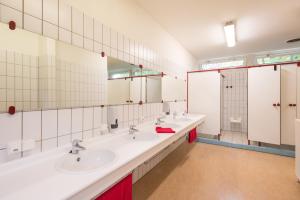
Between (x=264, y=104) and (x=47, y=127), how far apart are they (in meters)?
3.75

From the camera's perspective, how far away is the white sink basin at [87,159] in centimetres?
107

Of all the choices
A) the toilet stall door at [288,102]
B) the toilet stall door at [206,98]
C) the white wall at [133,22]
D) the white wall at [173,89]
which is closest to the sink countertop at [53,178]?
the white wall at [133,22]

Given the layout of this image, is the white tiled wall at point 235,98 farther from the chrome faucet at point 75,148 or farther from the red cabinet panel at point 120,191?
the chrome faucet at point 75,148

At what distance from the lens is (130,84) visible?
2014mm

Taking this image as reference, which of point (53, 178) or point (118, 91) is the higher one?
point (118, 91)

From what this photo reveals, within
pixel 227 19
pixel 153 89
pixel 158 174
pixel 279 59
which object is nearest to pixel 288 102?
pixel 279 59

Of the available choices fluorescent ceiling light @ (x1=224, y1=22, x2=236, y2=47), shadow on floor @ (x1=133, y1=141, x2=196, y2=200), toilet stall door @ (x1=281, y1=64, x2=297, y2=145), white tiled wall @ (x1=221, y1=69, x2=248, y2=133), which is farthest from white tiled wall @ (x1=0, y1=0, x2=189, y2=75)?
white tiled wall @ (x1=221, y1=69, x2=248, y2=133)

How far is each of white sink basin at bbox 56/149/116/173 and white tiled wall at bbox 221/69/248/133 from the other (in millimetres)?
4293

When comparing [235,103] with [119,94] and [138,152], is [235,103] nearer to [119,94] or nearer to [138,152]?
[119,94]

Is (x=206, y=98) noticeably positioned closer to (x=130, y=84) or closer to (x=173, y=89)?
(x=173, y=89)

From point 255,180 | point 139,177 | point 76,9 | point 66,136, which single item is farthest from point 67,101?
point 255,180

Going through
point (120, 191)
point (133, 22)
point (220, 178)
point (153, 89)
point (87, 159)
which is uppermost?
point (133, 22)

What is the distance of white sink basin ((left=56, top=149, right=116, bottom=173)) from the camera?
1067 mm

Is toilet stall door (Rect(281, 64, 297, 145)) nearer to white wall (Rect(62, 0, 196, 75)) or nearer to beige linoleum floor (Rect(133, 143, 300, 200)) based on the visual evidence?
beige linoleum floor (Rect(133, 143, 300, 200))
